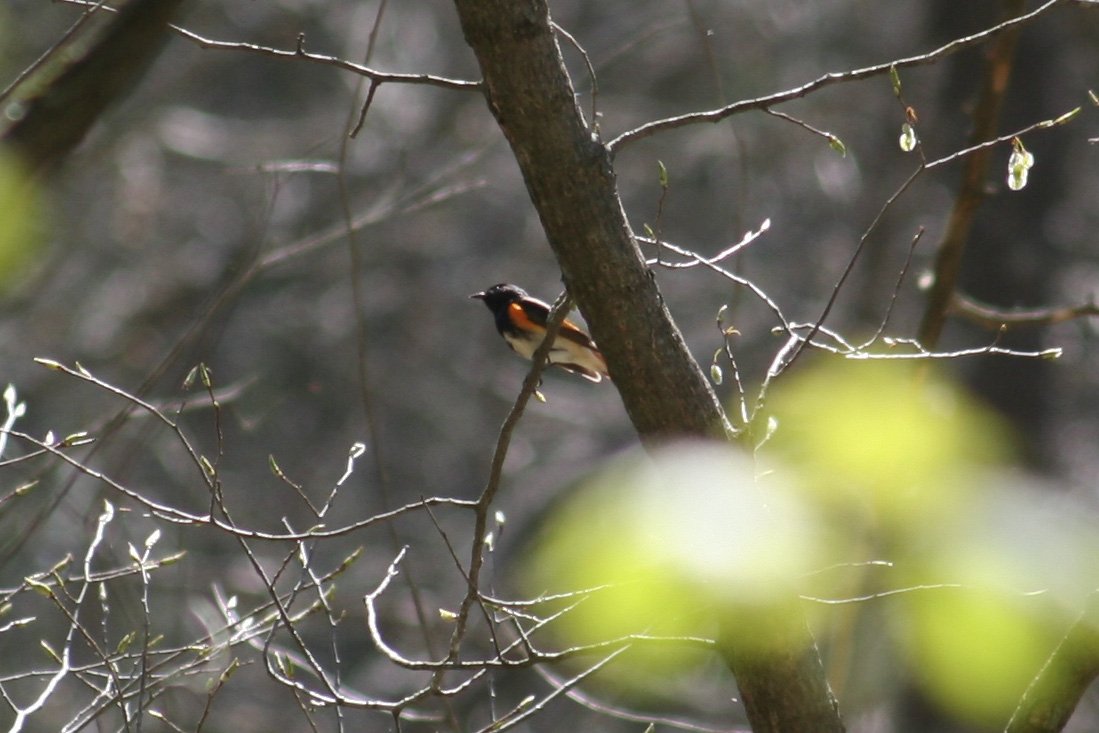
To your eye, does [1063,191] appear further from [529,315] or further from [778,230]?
[778,230]

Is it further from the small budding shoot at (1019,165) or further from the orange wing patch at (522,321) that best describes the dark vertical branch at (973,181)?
the orange wing patch at (522,321)

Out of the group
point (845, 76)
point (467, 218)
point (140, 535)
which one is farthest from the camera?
point (467, 218)

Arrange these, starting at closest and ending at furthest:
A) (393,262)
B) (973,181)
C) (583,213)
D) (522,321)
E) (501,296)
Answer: (583,213) < (973,181) < (522,321) < (501,296) < (393,262)

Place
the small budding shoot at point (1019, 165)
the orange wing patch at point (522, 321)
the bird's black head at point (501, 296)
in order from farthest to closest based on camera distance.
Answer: the bird's black head at point (501, 296) → the orange wing patch at point (522, 321) → the small budding shoot at point (1019, 165)

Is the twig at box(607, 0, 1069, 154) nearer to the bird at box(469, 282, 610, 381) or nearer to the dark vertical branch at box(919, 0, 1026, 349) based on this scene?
the dark vertical branch at box(919, 0, 1026, 349)

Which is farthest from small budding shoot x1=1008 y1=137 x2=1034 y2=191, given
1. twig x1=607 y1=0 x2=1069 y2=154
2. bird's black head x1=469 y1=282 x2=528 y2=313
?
bird's black head x1=469 y1=282 x2=528 y2=313

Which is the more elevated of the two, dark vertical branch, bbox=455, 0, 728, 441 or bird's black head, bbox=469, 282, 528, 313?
dark vertical branch, bbox=455, 0, 728, 441

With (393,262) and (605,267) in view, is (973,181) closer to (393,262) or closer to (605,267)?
(605,267)

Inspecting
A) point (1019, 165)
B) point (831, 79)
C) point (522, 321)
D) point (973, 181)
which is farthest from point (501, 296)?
Result: point (1019, 165)

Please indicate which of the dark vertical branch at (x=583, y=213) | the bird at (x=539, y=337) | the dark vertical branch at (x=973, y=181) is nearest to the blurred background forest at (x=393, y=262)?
the bird at (x=539, y=337)

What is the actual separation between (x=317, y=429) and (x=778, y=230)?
5.08 meters

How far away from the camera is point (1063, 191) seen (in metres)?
7.21

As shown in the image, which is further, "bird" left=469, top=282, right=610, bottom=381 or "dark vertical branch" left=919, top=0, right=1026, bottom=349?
"bird" left=469, top=282, right=610, bottom=381

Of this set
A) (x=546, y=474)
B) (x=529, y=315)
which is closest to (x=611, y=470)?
(x=546, y=474)
